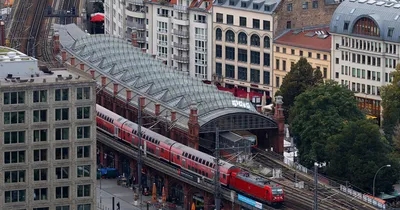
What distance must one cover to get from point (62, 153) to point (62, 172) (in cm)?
197

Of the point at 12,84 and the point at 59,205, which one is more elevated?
the point at 12,84

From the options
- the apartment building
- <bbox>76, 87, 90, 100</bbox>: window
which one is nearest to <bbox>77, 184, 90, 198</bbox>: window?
the apartment building

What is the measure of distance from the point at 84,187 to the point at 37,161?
18.3 ft

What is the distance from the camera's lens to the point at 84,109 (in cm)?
19925

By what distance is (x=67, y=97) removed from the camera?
19850 centimetres

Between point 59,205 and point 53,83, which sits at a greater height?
point 53,83

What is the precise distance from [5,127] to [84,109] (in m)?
8.46

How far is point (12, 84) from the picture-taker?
198m

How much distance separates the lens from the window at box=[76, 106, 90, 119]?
199012 millimetres

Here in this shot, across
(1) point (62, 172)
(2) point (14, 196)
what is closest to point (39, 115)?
(1) point (62, 172)

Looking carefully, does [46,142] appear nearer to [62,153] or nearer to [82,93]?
[62,153]

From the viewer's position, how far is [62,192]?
199 meters

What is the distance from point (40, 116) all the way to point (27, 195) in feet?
27.0

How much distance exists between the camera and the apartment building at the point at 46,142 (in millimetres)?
197125
